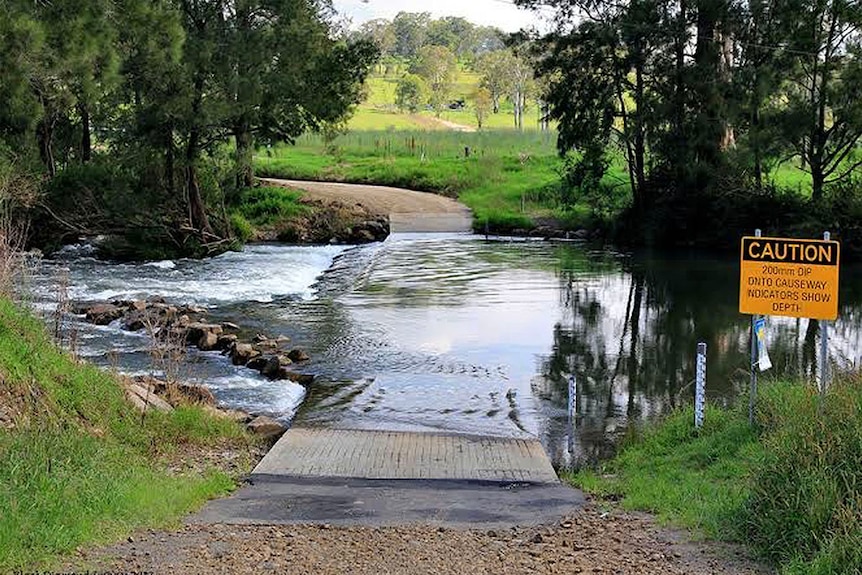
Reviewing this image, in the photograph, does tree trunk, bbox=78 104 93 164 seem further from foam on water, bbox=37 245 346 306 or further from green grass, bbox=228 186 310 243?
green grass, bbox=228 186 310 243

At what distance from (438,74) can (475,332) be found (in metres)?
93.7

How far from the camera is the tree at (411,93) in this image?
107 metres

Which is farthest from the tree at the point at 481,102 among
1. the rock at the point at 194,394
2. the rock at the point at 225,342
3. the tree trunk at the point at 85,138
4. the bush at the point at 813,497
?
the bush at the point at 813,497

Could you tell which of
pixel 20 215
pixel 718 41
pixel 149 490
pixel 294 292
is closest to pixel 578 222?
pixel 718 41

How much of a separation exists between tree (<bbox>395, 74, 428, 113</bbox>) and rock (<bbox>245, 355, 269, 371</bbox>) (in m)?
92.5

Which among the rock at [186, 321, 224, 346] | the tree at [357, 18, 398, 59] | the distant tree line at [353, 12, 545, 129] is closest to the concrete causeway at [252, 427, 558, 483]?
the rock at [186, 321, 224, 346]

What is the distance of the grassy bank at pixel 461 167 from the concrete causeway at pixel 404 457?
98.3ft

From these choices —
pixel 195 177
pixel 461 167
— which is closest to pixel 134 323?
pixel 195 177

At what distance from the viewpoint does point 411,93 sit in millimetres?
→ 107125

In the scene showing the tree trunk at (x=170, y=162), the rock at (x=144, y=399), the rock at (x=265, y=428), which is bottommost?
the rock at (x=265, y=428)

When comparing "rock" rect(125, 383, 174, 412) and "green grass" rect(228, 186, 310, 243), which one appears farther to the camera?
"green grass" rect(228, 186, 310, 243)

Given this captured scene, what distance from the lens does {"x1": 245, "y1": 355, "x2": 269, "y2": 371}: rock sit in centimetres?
1662

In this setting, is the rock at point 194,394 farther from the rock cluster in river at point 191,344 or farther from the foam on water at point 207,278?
the foam on water at point 207,278

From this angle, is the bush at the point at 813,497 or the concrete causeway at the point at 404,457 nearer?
the bush at the point at 813,497
